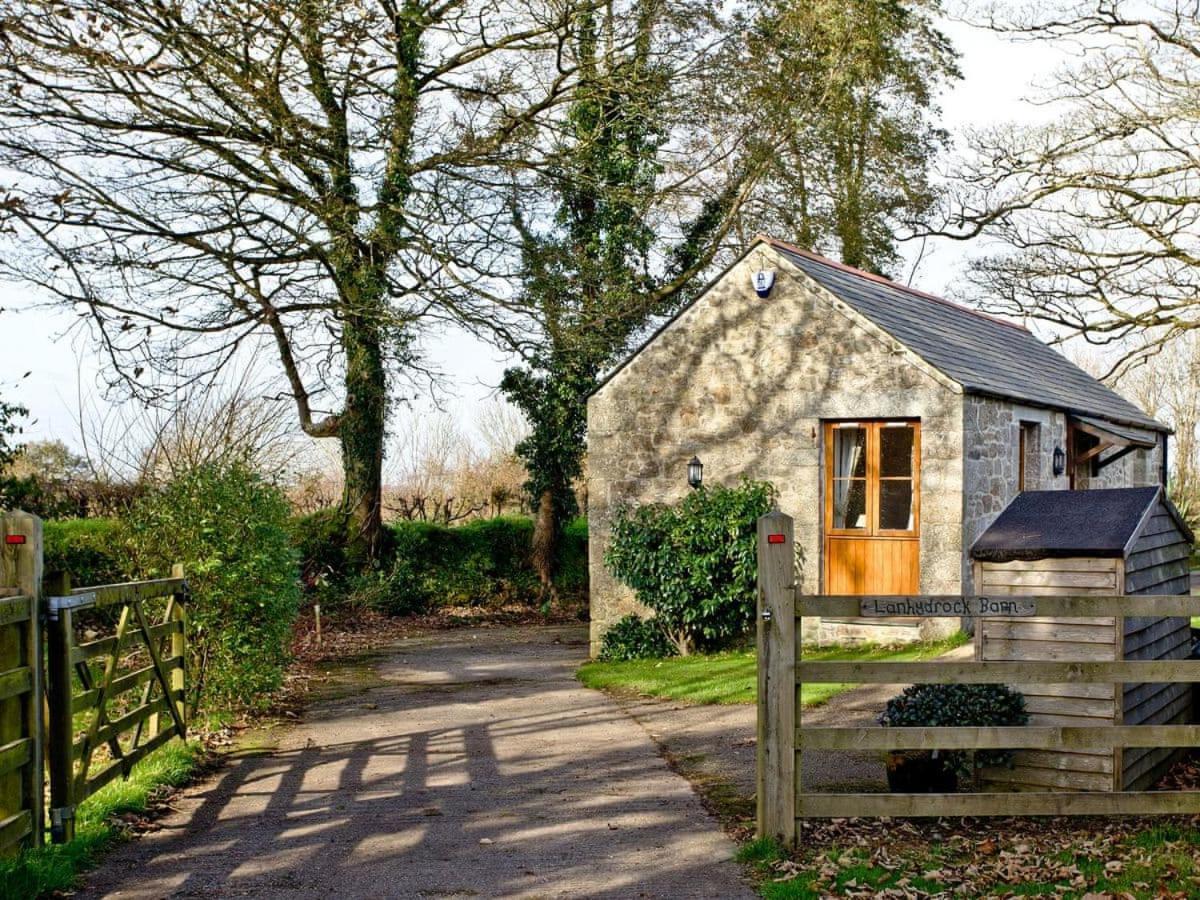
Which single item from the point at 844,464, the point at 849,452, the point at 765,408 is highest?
the point at 765,408

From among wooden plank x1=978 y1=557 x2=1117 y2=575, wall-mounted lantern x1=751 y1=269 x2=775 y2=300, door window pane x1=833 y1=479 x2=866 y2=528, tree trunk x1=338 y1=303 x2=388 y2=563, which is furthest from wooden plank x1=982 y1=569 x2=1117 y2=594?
tree trunk x1=338 y1=303 x2=388 y2=563

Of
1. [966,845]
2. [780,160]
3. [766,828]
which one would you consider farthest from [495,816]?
[780,160]

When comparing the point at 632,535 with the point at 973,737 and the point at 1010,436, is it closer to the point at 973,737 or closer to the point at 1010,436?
the point at 1010,436

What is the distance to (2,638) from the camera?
18.2 feet

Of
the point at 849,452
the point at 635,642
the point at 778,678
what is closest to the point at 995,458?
the point at 849,452

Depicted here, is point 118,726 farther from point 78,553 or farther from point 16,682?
point 78,553

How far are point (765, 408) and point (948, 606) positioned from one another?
8314mm

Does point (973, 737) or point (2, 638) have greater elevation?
point (2, 638)

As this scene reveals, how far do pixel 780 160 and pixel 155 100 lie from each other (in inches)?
485

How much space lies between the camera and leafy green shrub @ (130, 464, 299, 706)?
9312mm

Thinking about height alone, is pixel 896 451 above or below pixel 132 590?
above

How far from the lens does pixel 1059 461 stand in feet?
49.3

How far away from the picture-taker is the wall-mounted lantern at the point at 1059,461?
587 inches

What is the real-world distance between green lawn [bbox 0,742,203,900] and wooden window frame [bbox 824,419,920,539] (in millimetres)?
7978
